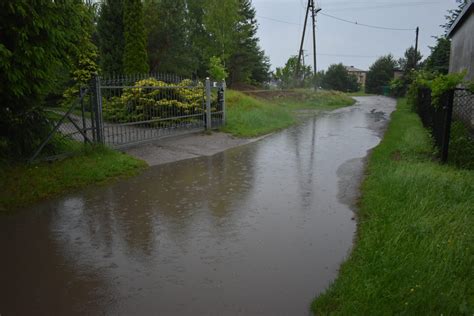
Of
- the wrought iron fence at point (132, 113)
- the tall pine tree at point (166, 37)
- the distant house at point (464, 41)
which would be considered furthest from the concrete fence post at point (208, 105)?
the tall pine tree at point (166, 37)

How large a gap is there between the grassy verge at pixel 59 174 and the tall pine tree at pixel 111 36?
11.7 m

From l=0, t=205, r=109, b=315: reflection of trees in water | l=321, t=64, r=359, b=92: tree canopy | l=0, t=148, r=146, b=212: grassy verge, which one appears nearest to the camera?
l=0, t=205, r=109, b=315: reflection of trees in water

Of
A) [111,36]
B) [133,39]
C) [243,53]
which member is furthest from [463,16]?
[243,53]

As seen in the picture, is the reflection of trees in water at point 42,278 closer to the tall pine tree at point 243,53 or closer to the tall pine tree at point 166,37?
the tall pine tree at point 166,37

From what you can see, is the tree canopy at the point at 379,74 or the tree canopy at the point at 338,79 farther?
the tree canopy at the point at 338,79

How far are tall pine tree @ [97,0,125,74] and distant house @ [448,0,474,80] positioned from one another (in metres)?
14.2

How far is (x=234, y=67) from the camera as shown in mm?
37062

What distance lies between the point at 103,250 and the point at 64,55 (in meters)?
3.91

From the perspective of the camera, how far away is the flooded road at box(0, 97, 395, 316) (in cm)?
340

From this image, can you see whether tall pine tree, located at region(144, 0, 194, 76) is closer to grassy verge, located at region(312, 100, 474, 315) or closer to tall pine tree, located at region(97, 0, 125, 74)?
tall pine tree, located at region(97, 0, 125, 74)

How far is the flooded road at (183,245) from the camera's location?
3400 mm

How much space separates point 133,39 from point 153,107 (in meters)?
7.08

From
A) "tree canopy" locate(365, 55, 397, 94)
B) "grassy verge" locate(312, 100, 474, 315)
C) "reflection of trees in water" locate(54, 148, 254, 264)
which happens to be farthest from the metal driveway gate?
"tree canopy" locate(365, 55, 397, 94)

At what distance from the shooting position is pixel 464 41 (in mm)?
13773
